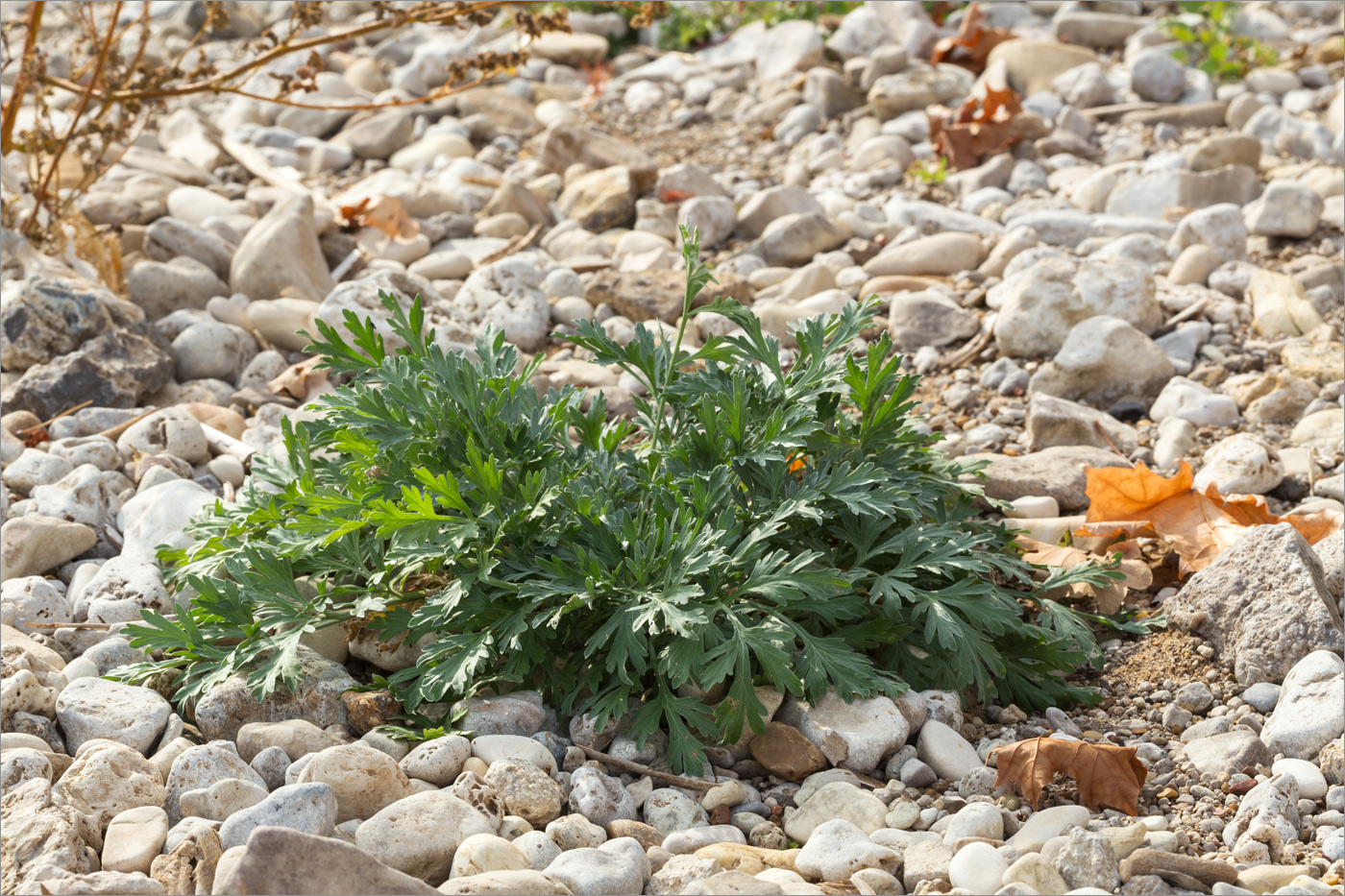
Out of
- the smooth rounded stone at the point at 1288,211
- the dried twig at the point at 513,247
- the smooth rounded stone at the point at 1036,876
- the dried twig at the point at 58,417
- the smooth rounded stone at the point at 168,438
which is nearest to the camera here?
the smooth rounded stone at the point at 1036,876

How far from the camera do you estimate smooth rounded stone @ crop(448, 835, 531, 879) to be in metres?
2.36

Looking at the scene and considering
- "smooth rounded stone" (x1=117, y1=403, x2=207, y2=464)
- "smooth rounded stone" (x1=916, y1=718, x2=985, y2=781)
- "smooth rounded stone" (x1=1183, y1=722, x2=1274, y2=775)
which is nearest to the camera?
"smooth rounded stone" (x1=1183, y1=722, x2=1274, y2=775)

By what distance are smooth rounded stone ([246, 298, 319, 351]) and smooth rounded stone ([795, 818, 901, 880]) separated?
339 centimetres

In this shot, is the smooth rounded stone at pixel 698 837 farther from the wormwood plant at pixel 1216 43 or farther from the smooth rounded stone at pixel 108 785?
the wormwood plant at pixel 1216 43

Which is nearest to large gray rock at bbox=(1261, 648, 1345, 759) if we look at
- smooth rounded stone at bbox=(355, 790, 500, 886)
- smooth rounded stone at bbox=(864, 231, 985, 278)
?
smooth rounded stone at bbox=(355, 790, 500, 886)

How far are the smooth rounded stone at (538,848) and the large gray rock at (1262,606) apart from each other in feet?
6.19

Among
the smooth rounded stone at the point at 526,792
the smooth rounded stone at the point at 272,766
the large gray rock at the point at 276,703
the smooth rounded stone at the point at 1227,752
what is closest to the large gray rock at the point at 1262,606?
the smooth rounded stone at the point at 1227,752

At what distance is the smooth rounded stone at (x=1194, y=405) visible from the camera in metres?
4.48

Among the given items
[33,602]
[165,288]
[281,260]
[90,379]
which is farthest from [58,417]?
[281,260]

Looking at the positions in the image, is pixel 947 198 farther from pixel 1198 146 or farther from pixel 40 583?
pixel 40 583

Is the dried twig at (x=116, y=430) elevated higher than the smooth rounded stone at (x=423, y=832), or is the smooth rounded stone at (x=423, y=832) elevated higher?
the dried twig at (x=116, y=430)

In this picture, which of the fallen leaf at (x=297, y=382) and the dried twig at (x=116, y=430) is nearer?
the dried twig at (x=116, y=430)

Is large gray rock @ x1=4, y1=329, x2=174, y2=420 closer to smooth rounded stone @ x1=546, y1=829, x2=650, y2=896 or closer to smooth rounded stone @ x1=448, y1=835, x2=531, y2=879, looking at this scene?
smooth rounded stone @ x1=448, y1=835, x2=531, y2=879

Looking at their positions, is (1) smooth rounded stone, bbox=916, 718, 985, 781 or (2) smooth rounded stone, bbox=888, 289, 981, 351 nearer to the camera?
(1) smooth rounded stone, bbox=916, 718, 985, 781
